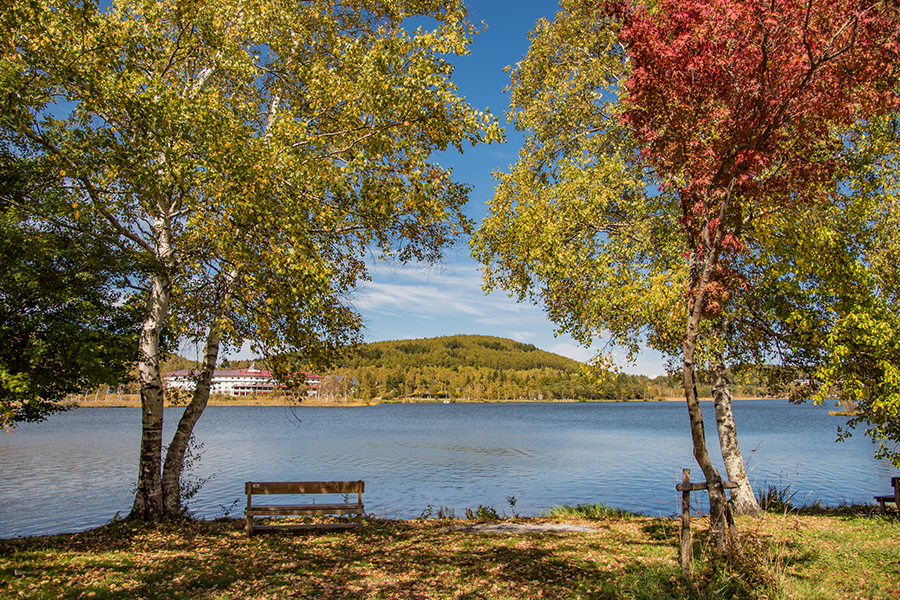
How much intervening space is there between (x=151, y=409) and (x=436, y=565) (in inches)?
263

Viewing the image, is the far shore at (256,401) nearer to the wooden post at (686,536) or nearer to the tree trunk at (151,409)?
the tree trunk at (151,409)

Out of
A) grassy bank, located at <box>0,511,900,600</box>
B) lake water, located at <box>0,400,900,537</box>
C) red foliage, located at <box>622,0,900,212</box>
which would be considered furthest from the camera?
lake water, located at <box>0,400,900,537</box>

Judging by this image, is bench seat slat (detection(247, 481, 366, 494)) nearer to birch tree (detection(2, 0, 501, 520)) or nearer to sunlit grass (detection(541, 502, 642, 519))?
birch tree (detection(2, 0, 501, 520))

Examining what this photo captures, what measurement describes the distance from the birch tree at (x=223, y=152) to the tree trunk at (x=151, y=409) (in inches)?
1.2

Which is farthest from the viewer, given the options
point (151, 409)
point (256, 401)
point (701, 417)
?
point (256, 401)

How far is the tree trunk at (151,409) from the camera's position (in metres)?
10.0

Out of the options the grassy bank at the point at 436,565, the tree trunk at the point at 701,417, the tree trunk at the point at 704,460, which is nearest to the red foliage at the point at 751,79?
the tree trunk at the point at 701,417

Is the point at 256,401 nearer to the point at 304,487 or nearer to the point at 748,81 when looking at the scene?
the point at 304,487

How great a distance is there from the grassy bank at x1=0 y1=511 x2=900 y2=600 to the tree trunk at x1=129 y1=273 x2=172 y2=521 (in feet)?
1.71

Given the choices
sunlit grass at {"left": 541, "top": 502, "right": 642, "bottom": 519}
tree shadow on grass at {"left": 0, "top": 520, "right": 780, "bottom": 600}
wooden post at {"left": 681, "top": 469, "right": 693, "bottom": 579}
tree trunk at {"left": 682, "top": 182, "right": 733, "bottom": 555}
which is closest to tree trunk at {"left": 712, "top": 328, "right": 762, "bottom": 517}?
sunlit grass at {"left": 541, "top": 502, "right": 642, "bottom": 519}

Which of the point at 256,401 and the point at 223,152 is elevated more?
the point at 223,152

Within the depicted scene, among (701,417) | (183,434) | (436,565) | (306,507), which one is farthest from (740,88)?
(183,434)

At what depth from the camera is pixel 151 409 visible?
10070 mm

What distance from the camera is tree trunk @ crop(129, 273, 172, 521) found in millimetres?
10023
